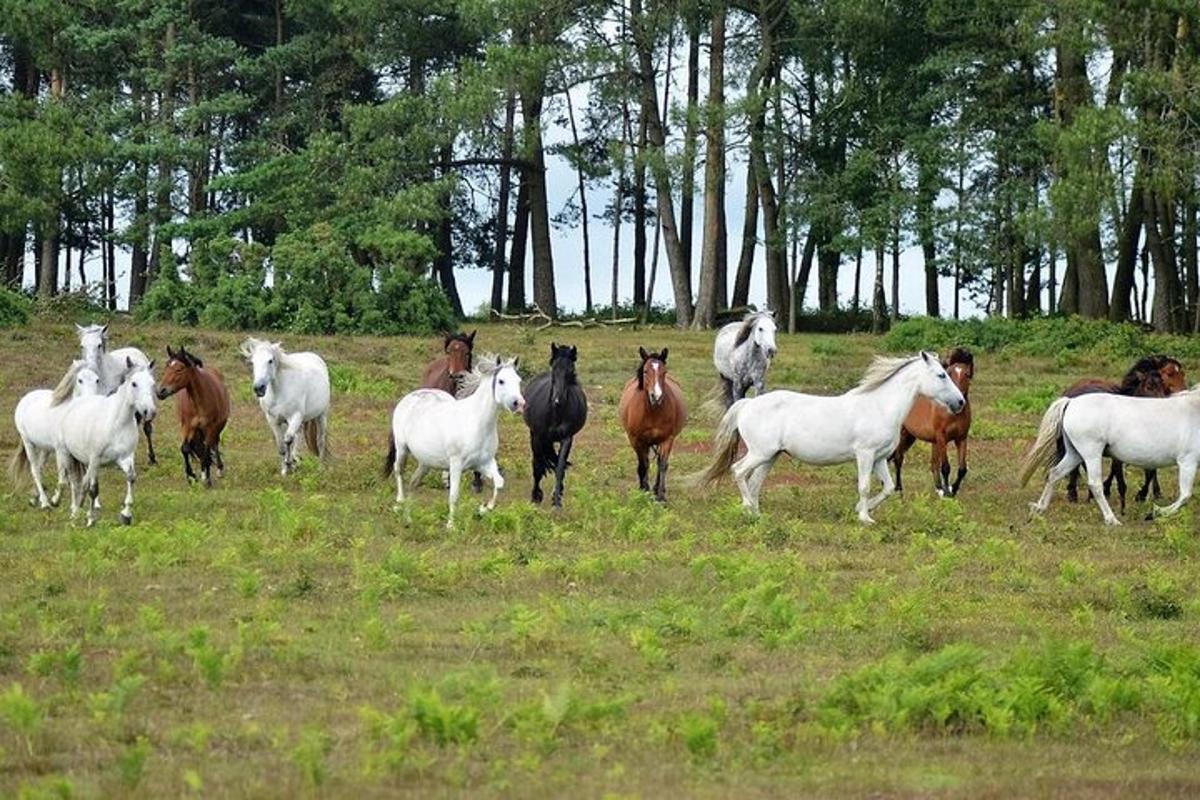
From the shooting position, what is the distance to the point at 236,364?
3694 centimetres

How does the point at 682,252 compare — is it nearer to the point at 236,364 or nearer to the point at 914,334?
the point at 914,334

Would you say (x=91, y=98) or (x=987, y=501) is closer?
(x=987, y=501)

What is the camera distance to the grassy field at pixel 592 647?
9.65 m

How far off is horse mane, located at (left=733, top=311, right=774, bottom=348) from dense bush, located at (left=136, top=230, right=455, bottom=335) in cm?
1713

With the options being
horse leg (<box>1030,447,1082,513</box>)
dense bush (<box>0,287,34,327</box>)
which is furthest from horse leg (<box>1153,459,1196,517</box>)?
dense bush (<box>0,287,34,327</box>)

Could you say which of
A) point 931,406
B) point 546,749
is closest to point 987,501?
point 931,406

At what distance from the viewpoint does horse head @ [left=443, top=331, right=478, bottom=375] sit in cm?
2352

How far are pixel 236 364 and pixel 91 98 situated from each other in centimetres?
1999

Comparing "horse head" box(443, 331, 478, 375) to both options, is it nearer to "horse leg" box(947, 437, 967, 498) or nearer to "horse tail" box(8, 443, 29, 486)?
"horse tail" box(8, 443, 29, 486)

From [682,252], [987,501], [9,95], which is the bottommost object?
[987,501]

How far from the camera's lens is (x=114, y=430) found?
59.3ft

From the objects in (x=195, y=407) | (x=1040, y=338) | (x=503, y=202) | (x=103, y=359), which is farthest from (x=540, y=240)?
(x=195, y=407)

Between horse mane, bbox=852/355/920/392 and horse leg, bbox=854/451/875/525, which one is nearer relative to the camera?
horse leg, bbox=854/451/875/525

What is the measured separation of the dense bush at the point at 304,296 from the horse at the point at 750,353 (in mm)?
16895
